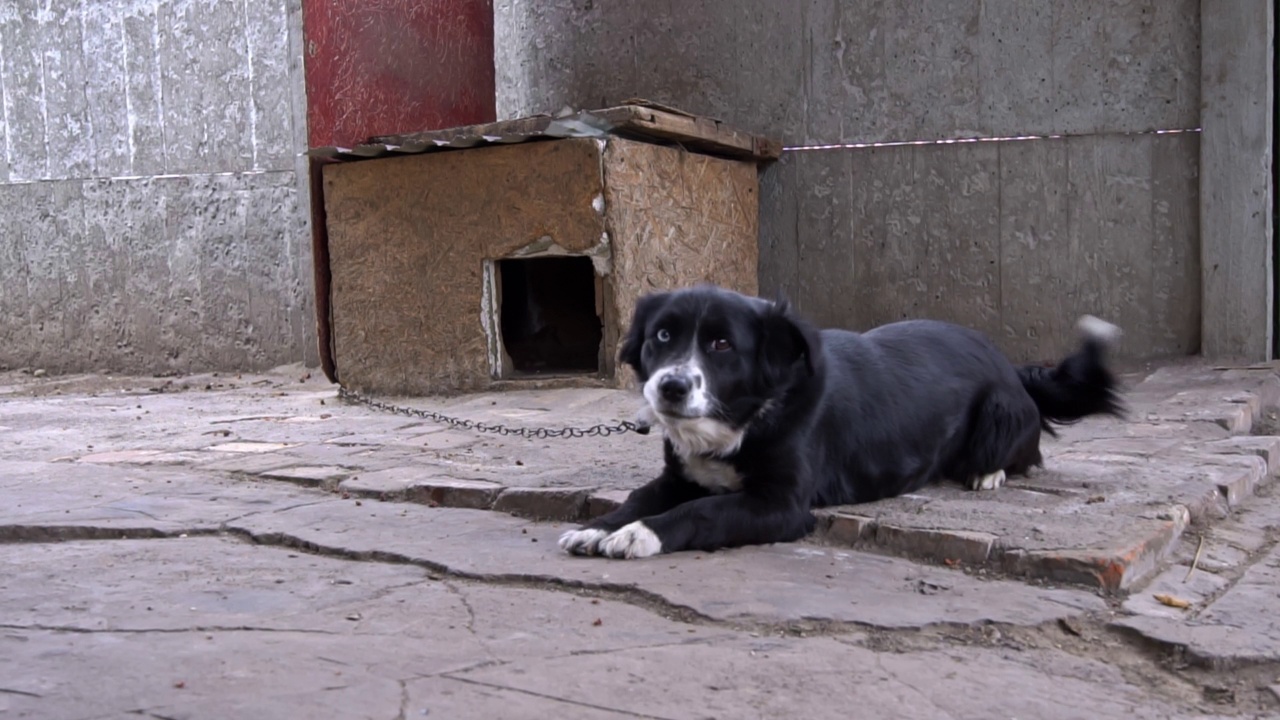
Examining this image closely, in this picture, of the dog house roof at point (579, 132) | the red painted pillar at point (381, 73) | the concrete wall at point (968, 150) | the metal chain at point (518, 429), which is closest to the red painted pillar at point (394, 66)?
the red painted pillar at point (381, 73)

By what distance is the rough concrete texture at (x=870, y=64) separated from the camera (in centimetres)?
743

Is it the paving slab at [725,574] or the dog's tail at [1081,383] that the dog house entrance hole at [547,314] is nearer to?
the dog's tail at [1081,383]

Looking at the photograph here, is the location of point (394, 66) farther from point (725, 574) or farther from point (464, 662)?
point (464, 662)

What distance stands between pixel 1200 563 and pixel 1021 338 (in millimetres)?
4524

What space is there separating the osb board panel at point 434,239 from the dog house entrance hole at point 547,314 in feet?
4.43

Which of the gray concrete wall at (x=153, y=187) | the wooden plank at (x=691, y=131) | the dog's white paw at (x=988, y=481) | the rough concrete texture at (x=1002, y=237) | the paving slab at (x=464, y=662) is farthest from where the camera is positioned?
the gray concrete wall at (x=153, y=187)

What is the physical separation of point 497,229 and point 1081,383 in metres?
3.81

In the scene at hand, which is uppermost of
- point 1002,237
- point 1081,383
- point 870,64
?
point 870,64

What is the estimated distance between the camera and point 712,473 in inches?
141

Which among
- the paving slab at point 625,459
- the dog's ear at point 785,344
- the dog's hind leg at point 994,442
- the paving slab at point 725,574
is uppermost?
the dog's ear at point 785,344

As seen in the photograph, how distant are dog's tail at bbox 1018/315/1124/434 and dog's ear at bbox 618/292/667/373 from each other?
1719mm

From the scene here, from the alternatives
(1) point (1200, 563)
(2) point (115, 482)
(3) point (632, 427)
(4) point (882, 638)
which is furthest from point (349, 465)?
(1) point (1200, 563)

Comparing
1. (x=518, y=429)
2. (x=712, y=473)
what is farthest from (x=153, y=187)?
(x=712, y=473)

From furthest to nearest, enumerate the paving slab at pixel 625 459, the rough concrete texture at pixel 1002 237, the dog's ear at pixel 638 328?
the rough concrete texture at pixel 1002 237 → the dog's ear at pixel 638 328 → the paving slab at pixel 625 459
